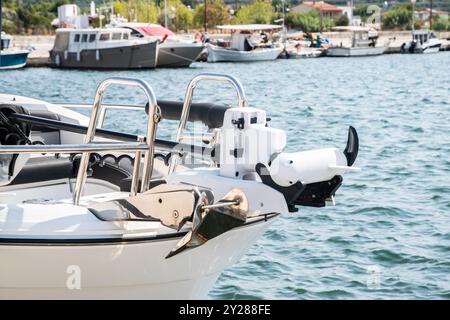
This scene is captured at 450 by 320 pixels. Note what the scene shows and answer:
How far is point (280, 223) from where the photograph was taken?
10586 mm

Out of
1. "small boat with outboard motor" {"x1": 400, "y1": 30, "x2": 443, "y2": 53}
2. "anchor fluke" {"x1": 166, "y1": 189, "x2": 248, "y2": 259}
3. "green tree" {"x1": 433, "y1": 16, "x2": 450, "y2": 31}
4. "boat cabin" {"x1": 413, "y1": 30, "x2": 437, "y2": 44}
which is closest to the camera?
"anchor fluke" {"x1": 166, "y1": 189, "x2": 248, "y2": 259}

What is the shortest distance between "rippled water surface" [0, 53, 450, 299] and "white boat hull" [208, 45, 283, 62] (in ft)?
77.2

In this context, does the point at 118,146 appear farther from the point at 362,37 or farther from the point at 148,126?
the point at 362,37

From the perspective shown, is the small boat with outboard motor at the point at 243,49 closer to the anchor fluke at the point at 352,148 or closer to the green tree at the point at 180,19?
the green tree at the point at 180,19

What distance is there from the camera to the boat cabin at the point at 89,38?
48688mm

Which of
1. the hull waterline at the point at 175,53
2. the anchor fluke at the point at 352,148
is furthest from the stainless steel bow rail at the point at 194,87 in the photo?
the hull waterline at the point at 175,53

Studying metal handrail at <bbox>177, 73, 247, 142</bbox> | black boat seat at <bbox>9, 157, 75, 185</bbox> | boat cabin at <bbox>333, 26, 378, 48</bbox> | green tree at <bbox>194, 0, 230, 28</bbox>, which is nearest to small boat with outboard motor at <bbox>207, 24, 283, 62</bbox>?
boat cabin at <bbox>333, 26, 378, 48</bbox>

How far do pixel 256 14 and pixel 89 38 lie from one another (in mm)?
40747

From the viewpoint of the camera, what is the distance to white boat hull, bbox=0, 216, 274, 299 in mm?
5570

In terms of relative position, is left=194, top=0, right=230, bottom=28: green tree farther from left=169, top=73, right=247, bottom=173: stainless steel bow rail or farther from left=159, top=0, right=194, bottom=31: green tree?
left=169, top=73, right=247, bottom=173: stainless steel bow rail

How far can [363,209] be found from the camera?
449 inches

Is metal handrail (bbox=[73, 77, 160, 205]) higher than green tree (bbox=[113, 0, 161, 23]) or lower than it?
higher
